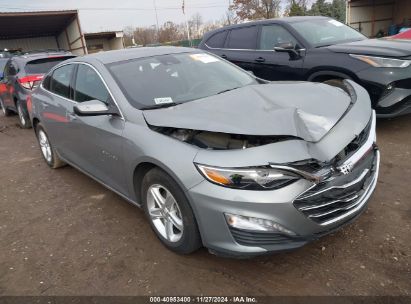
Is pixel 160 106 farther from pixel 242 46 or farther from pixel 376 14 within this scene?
pixel 376 14

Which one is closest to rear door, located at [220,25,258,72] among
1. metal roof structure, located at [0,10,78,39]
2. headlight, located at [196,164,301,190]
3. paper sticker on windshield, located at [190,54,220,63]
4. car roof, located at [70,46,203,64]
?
paper sticker on windshield, located at [190,54,220,63]

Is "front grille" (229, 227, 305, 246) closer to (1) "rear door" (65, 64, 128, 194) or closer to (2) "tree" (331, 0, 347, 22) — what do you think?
(1) "rear door" (65, 64, 128, 194)

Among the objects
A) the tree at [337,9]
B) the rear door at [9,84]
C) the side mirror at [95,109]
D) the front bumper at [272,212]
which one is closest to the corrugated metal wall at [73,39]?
the rear door at [9,84]

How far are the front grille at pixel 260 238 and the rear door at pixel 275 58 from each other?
3.99 m

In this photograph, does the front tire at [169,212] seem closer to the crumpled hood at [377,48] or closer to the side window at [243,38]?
the crumpled hood at [377,48]

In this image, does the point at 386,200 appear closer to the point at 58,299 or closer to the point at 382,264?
the point at 382,264

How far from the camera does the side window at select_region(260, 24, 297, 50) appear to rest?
622 cm

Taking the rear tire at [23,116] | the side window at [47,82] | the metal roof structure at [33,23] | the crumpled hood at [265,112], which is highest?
the metal roof structure at [33,23]

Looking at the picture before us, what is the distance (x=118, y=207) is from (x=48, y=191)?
127 cm

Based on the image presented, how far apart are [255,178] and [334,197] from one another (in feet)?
1.86

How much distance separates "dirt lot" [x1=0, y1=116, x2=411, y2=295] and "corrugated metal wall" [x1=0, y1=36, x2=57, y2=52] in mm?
29646

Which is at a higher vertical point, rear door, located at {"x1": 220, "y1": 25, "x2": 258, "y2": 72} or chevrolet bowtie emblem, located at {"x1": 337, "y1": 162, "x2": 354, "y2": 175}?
rear door, located at {"x1": 220, "y1": 25, "x2": 258, "y2": 72}

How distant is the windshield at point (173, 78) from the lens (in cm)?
342

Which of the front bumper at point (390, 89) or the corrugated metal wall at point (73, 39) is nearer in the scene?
the front bumper at point (390, 89)
